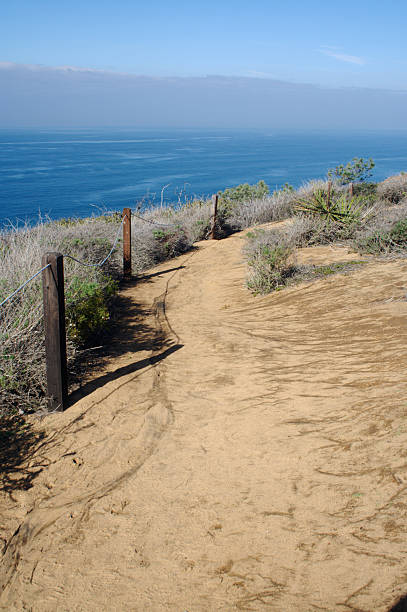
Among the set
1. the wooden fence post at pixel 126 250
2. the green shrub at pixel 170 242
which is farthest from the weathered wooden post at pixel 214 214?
the wooden fence post at pixel 126 250

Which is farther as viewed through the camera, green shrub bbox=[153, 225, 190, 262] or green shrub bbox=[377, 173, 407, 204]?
green shrub bbox=[377, 173, 407, 204]

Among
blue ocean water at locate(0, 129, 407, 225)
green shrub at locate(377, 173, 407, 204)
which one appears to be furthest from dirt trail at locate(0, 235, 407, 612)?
blue ocean water at locate(0, 129, 407, 225)

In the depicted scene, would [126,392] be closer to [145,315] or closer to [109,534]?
[109,534]

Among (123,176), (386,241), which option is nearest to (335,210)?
(386,241)

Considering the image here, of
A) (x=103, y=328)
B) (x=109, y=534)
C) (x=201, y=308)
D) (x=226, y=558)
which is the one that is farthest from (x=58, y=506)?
(x=201, y=308)

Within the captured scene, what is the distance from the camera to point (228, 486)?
130 inches

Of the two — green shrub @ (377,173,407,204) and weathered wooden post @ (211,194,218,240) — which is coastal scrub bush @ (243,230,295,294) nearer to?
weathered wooden post @ (211,194,218,240)

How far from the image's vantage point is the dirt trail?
2.48 m

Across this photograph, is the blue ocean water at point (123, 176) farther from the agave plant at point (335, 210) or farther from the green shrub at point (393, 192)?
the agave plant at point (335, 210)

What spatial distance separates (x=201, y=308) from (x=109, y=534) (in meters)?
5.68

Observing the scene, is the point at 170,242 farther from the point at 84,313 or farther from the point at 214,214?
the point at 84,313

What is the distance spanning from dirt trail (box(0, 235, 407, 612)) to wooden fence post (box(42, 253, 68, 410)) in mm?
228

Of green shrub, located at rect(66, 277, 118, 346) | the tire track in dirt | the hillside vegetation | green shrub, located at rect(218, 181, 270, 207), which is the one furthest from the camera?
green shrub, located at rect(218, 181, 270, 207)

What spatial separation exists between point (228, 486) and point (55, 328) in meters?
2.16
